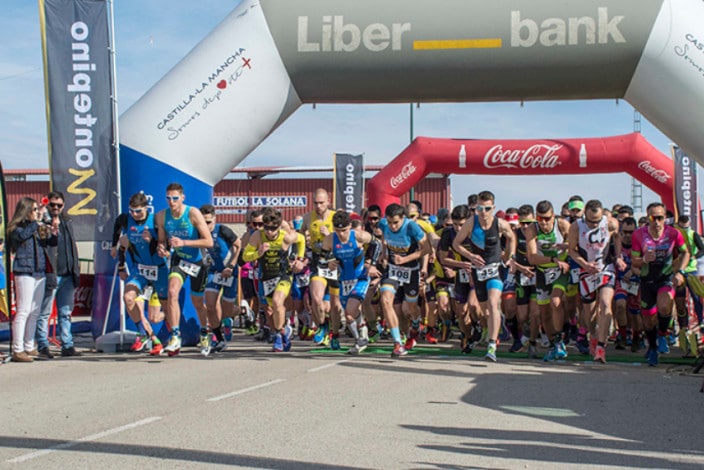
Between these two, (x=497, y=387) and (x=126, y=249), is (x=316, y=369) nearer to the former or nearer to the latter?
(x=497, y=387)

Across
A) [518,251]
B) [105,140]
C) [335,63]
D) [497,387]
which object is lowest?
[497,387]

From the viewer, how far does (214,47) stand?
1159 centimetres

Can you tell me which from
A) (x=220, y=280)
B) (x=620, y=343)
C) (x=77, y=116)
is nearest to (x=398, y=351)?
(x=220, y=280)

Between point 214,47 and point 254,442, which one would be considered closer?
point 254,442

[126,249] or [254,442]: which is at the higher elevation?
[126,249]

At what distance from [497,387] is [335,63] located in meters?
5.36

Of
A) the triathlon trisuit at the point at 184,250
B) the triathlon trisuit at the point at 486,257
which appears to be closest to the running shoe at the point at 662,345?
the triathlon trisuit at the point at 486,257

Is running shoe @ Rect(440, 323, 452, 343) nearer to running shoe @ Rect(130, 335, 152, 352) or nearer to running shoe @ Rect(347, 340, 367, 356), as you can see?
running shoe @ Rect(347, 340, 367, 356)

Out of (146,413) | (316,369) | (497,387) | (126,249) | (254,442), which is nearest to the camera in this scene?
(254,442)

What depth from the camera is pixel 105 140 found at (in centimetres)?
1148

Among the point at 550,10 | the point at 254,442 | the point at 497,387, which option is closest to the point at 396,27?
the point at 550,10

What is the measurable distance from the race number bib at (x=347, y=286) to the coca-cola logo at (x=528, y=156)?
9026mm

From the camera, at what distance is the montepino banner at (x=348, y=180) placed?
2592 cm

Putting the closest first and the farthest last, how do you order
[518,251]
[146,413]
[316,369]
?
[146,413]
[316,369]
[518,251]
